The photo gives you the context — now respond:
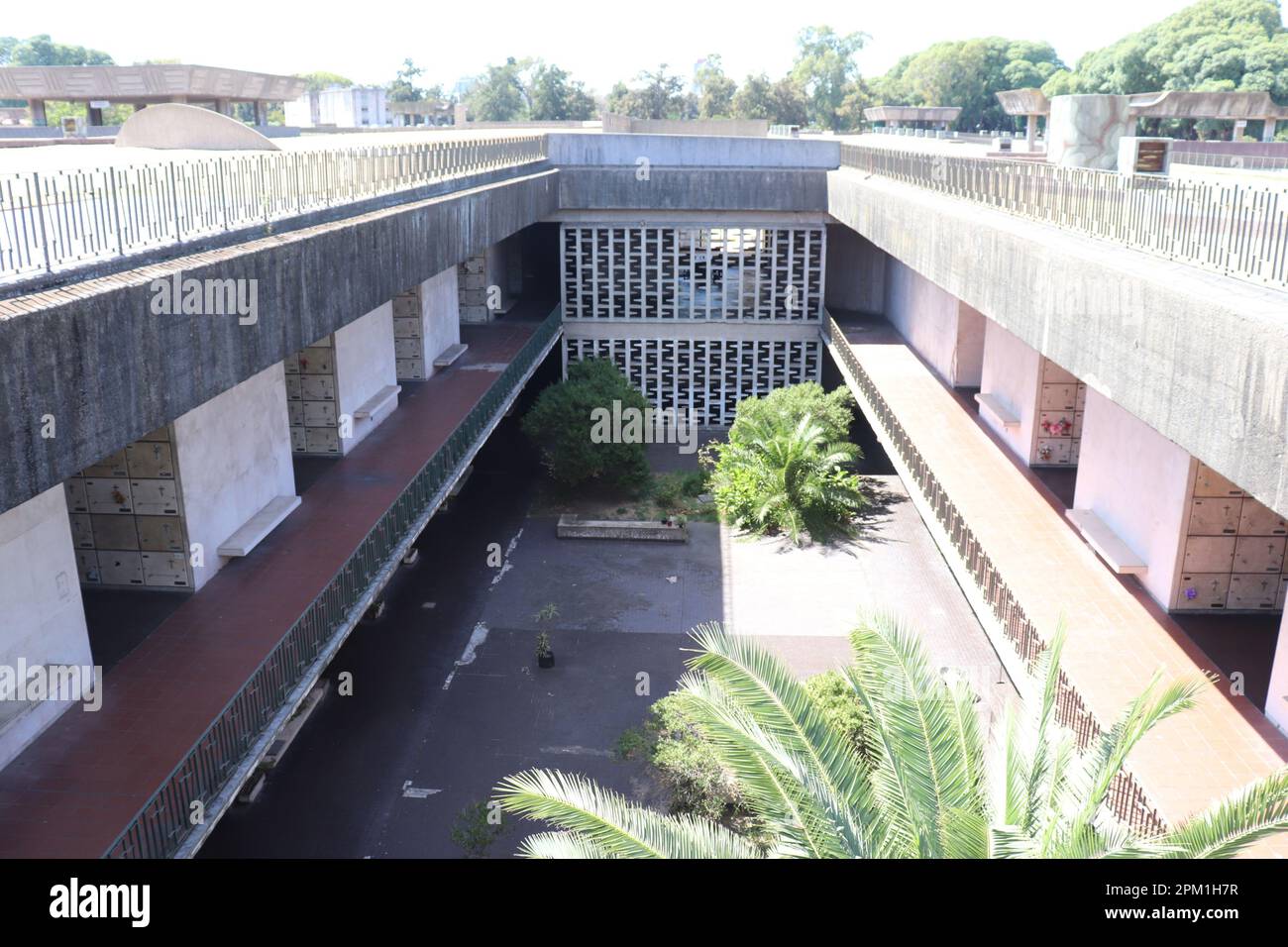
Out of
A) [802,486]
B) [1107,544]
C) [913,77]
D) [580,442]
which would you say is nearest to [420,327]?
[580,442]

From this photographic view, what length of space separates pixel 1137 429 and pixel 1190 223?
119 inches

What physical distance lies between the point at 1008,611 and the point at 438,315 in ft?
45.2

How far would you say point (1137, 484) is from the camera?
11.6m

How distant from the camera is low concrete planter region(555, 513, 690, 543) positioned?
66.1 ft

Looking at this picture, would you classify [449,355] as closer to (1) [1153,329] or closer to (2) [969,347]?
(2) [969,347]

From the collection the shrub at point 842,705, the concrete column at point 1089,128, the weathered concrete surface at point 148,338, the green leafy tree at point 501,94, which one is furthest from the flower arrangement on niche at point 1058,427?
the green leafy tree at point 501,94

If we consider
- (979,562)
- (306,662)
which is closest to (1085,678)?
(979,562)

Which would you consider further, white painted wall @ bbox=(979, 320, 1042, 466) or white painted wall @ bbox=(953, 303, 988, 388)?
white painted wall @ bbox=(953, 303, 988, 388)

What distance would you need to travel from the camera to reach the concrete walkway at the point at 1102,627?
27.2 ft

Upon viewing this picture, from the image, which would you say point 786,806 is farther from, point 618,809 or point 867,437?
point 867,437

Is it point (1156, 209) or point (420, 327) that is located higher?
point (1156, 209)

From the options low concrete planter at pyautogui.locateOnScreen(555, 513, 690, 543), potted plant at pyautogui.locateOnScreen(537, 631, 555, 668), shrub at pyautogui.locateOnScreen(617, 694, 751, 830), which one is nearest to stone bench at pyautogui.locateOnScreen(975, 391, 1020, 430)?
low concrete planter at pyautogui.locateOnScreen(555, 513, 690, 543)

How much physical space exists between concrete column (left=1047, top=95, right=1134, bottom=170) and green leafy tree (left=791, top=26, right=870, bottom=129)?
254 feet

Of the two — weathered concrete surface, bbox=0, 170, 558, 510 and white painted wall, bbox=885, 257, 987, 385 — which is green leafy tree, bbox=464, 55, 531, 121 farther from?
weathered concrete surface, bbox=0, 170, 558, 510
